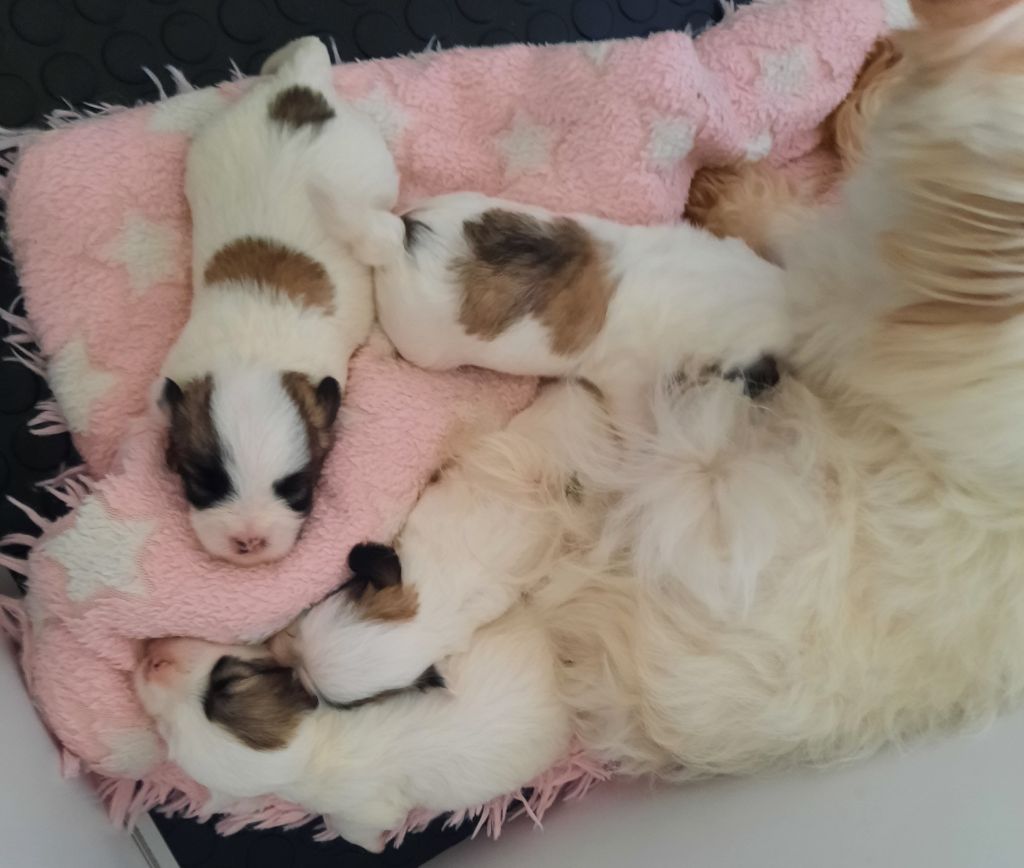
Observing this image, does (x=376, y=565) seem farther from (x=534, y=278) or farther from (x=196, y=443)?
(x=534, y=278)

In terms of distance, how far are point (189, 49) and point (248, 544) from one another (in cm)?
75

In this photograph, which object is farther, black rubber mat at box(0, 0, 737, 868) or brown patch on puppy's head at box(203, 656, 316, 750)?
black rubber mat at box(0, 0, 737, 868)

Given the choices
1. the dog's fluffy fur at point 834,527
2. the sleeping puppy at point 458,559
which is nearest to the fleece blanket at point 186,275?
the sleeping puppy at point 458,559

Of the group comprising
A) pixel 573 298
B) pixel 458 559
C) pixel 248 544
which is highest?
pixel 573 298

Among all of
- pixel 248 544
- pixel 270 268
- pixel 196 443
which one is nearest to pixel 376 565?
pixel 248 544

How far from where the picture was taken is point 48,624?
1.18 m

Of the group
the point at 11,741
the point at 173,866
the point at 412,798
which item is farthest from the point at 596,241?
the point at 173,866

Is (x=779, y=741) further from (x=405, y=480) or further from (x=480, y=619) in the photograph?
(x=405, y=480)

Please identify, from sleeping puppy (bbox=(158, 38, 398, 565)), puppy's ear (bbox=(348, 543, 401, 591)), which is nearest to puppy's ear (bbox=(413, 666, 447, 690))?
puppy's ear (bbox=(348, 543, 401, 591))

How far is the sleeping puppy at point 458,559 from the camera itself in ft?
3.88

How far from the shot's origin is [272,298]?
119 centimetres

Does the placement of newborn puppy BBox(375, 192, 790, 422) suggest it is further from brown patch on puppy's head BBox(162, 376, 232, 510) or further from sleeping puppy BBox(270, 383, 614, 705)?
brown patch on puppy's head BBox(162, 376, 232, 510)

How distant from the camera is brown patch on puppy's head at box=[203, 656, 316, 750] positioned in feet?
3.74

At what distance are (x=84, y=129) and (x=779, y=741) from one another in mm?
1158
